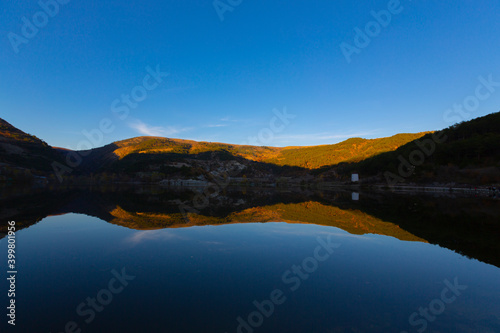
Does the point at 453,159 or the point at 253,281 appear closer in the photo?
the point at 253,281

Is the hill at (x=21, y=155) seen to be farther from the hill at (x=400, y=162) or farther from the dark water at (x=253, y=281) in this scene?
the dark water at (x=253, y=281)

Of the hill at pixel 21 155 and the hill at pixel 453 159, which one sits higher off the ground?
the hill at pixel 21 155

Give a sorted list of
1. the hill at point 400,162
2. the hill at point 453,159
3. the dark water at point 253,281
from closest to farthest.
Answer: the dark water at point 253,281
the hill at point 453,159
the hill at point 400,162

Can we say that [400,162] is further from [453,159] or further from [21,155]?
[21,155]

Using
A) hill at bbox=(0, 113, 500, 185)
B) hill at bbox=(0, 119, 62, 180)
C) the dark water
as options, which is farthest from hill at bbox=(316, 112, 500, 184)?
hill at bbox=(0, 119, 62, 180)

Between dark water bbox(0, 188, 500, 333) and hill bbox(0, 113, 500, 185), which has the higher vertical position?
hill bbox(0, 113, 500, 185)

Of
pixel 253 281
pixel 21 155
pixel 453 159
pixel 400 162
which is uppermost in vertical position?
pixel 21 155

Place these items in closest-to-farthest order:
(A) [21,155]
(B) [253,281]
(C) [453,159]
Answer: (B) [253,281] → (C) [453,159] → (A) [21,155]

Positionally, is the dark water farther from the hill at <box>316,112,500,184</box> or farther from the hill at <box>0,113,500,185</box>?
the hill at <box>0,113,500,185</box>

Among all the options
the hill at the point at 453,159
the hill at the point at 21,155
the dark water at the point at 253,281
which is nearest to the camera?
the dark water at the point at 253,281

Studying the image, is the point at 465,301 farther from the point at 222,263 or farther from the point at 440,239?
the point at 440,239

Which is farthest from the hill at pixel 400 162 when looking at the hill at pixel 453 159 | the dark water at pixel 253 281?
the dark water at pixel 253 281

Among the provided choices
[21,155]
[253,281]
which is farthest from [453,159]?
[21,155]

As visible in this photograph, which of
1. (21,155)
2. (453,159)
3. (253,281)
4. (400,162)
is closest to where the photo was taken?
(253,281)
